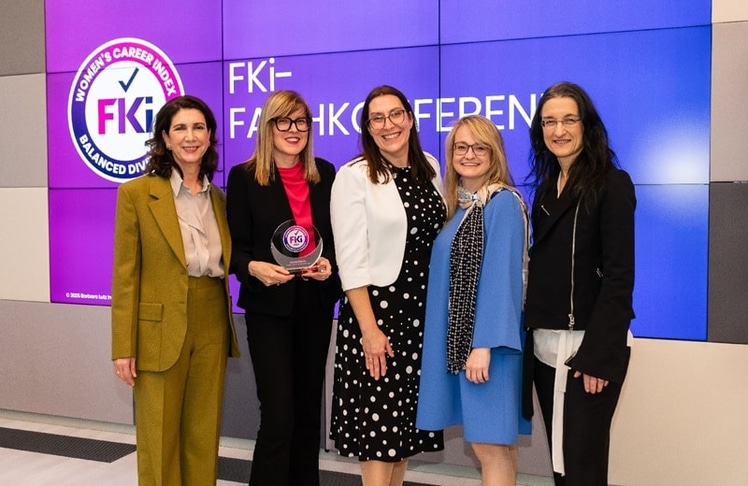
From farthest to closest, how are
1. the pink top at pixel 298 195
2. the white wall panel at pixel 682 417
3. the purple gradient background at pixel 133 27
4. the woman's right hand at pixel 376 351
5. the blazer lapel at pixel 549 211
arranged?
the purple gradient background at pixel 133 27 → the white wall panel at pixel 682 417 → the pink top at pixel 298 195 → the woman's right hand at pixel 376 351 → the blazer lapel at pixel 549 211

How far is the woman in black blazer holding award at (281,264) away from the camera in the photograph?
2.67 m

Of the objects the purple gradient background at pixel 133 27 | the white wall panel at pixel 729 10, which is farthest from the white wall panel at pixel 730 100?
the purple gradient background at pixel 133 27

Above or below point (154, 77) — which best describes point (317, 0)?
above

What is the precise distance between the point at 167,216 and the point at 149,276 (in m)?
0.24

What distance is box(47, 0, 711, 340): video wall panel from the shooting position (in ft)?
10.8

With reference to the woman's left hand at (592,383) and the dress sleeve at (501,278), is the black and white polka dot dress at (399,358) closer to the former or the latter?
the dress sleeve at (501,278)

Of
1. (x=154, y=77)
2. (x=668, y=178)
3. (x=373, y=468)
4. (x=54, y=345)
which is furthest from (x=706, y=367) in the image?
(x=54, y=345)

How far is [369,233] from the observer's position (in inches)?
98.3

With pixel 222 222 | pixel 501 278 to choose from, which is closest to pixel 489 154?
pixel 501 278

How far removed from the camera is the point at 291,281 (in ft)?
8.79

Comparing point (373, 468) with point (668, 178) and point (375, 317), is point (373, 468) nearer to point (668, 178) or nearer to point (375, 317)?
point (375, 317)

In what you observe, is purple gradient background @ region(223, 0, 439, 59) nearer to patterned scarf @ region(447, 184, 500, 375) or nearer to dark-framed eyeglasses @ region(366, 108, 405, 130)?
dark-framed eyeglasses @ region(366, 108, 405, 130)

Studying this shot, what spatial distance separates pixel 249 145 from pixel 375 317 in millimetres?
1915

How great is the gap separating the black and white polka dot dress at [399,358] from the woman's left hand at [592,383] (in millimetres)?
600
